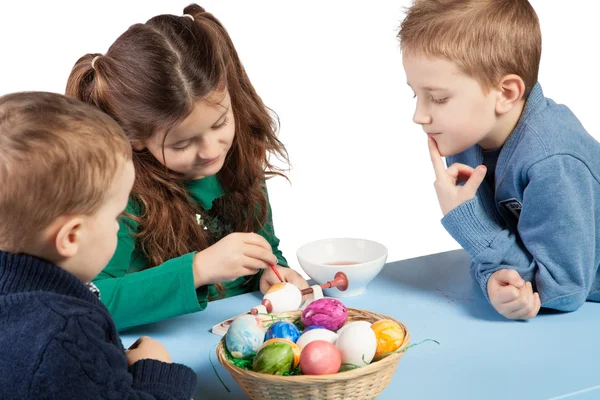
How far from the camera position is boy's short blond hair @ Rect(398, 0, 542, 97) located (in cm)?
165

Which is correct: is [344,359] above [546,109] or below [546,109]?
below

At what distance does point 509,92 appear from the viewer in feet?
5.53

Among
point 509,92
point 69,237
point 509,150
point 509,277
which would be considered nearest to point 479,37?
point 509,92

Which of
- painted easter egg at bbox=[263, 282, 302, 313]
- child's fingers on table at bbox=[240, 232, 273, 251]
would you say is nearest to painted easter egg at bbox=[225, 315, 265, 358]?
painted easter egg at bbox=[263, 282, 302, 313]

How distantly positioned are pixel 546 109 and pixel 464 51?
222mm

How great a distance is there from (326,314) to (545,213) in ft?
1.67

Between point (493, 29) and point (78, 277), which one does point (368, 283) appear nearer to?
point (493, 29)

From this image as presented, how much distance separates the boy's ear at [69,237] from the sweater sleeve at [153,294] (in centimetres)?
47

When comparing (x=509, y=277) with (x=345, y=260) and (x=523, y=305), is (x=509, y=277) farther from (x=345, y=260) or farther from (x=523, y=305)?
(x=345, y=260)

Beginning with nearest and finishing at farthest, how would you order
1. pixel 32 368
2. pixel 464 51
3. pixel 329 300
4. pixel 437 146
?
pixel 32 368 < pixel 329 300 < pixel 464 51 < pixel 437 146

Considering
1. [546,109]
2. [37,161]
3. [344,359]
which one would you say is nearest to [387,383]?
[344,359]

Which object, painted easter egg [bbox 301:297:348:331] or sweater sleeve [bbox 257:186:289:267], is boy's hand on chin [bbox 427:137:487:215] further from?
sweater sleeve [bbox 257:186:289:267]

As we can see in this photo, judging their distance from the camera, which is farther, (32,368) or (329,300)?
(329,300)

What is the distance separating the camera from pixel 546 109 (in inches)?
66.9
